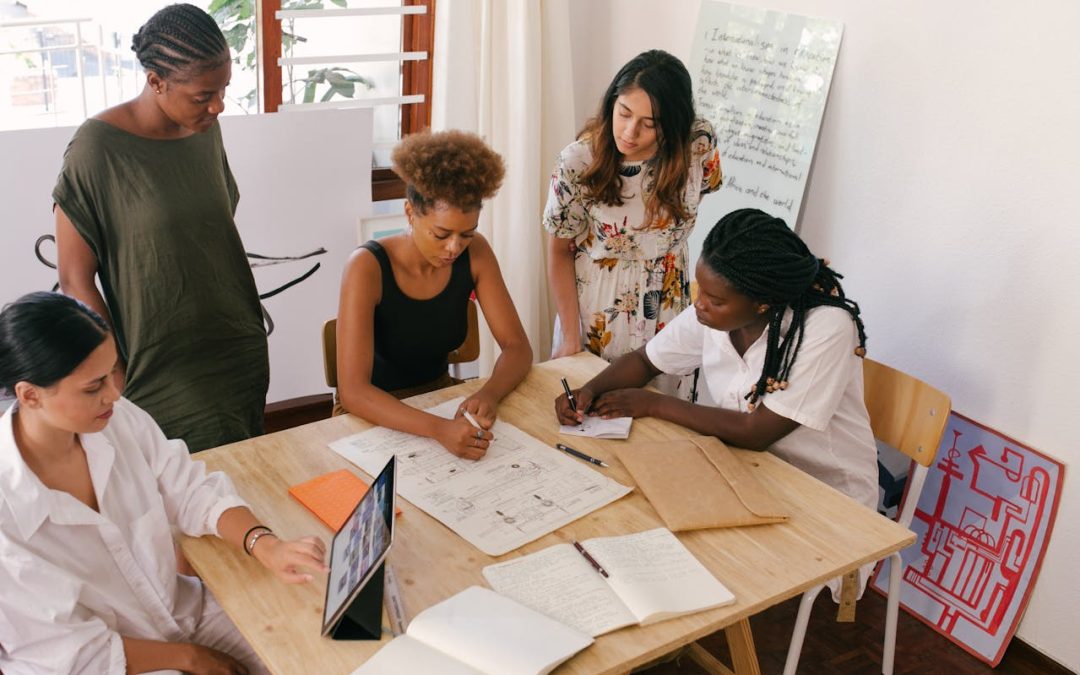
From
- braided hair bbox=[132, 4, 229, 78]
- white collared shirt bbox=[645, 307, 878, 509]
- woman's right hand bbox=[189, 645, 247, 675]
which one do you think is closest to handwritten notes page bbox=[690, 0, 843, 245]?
white collared shirt bbox=[645, 307, 878, 509]

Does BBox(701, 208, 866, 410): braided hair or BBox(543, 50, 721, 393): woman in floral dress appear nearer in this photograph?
BBox(701, 208, 866, 410): braided hair

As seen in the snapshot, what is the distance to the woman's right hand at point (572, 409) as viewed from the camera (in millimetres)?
2061

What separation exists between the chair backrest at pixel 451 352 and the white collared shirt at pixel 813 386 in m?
0.51

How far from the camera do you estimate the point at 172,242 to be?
2.10 metres

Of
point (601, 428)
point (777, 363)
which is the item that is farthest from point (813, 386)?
point (601, 428)

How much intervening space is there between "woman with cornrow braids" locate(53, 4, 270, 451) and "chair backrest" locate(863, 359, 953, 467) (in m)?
1.47

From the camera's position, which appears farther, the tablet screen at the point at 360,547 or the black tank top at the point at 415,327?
the black tank top at the point at 415,327

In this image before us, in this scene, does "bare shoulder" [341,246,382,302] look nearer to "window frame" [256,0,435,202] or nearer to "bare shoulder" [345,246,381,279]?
"bare shoulder" [345,246,381,279]

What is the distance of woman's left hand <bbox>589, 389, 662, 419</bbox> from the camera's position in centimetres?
211

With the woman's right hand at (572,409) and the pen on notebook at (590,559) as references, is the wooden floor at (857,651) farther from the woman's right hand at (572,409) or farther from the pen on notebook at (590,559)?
the pen on notebook at (590,559)

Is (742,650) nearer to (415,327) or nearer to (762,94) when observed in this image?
(415,327)

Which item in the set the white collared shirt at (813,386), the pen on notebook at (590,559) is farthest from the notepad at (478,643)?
the white collared shirt at (813,386)

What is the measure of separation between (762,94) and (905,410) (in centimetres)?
126

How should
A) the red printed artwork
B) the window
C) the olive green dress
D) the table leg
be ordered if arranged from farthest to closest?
1. the window
2. the red printed artwork
3. the table leg
4. the olive green dress
